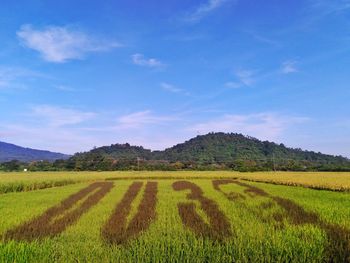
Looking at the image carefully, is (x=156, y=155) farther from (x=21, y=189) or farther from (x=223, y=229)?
(x=223, y=229)

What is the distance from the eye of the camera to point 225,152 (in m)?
128

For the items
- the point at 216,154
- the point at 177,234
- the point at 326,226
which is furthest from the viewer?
the point at 216,154

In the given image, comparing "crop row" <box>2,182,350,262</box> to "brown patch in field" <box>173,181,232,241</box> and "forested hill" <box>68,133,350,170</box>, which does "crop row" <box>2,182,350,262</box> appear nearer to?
"brown patch in field" <box>173,181,232,241</box>

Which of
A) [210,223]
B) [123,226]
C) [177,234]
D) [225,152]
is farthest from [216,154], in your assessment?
[177,234]

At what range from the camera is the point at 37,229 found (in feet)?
38.5

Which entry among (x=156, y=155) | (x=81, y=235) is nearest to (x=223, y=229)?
(x=81, y=235)

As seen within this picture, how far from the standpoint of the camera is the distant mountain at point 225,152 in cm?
11938

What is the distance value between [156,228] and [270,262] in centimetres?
442

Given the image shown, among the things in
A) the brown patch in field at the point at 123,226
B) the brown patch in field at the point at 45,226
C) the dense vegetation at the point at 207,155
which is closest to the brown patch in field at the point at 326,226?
the brown patch in field at the point at 123,226

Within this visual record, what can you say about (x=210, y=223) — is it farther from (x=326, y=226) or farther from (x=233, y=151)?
(x=233, y=151)

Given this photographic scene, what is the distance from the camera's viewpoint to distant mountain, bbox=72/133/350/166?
119 metres

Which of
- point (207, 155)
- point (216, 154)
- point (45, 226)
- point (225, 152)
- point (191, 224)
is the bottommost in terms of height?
point (45, 226)

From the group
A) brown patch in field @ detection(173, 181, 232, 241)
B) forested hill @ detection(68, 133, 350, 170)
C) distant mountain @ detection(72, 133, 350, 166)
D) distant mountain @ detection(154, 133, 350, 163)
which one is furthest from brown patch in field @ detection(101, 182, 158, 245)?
distant mountain @ detection(154, 133, 350, 163)

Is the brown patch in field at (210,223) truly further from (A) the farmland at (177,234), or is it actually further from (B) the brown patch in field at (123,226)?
(B) the brown patch in field at (123,226)
